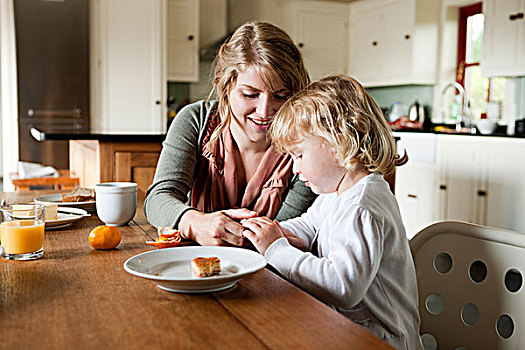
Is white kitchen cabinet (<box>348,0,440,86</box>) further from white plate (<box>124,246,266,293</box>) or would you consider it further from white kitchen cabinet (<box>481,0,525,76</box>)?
white plate (<box>124,246,266,293</box>)

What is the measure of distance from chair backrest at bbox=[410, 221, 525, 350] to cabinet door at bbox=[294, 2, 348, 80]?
518cm

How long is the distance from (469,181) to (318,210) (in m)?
3.23

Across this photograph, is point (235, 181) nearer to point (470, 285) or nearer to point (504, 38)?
point (470, 285)

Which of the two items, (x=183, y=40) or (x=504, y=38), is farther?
(x=183, y=40)

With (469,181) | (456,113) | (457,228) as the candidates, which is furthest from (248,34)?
(456,113)

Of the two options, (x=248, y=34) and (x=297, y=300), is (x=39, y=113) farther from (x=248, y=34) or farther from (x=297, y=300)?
(x=297, y=300)

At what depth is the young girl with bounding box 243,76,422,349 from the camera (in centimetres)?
102

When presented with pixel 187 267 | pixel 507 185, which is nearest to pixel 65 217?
pixel 187 267

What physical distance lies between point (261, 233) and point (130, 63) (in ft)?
15.6

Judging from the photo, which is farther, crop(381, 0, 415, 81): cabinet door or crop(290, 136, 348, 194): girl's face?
crop(381, 0, 415, 81): cabinet door

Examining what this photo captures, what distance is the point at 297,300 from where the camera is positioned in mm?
861

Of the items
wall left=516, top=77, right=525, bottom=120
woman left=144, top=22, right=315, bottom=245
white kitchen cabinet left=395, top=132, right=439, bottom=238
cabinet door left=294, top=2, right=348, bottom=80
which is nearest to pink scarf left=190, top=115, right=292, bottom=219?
woman left=144, top=22, right=315, bottom=245

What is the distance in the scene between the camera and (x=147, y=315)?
2.60 feet

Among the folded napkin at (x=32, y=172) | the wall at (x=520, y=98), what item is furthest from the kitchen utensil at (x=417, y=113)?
the folded napkin at (x=32, y=172)
